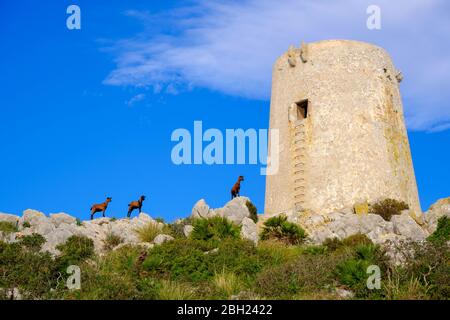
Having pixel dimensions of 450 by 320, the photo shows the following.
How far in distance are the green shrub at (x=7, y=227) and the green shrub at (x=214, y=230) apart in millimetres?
7210

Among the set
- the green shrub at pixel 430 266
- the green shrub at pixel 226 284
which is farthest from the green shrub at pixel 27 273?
the green shrub at pixel 430 266

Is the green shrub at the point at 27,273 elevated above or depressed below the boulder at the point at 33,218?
below

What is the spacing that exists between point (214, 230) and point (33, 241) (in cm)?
638

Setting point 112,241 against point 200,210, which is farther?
point 200,210

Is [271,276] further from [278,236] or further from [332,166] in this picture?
[332,166]

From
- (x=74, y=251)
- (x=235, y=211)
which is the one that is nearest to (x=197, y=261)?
(x=74, y=251)

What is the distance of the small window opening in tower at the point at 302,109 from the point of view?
30.2m

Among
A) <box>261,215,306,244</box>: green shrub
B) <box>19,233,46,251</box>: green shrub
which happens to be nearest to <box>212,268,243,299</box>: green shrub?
<box>261,215,306,244</box>: green shrub

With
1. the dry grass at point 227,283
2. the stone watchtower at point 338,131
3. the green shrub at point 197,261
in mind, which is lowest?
the dry grass at point 227,283

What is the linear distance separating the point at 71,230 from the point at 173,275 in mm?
6717

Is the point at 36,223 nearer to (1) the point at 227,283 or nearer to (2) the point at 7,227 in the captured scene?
(2) the point at 7,227

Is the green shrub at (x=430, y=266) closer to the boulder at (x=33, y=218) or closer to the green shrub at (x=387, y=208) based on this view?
the green shrub at (x=387, y=208)

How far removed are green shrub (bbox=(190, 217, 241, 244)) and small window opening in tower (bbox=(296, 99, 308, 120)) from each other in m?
9.32

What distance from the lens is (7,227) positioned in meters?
Result: 24.3
